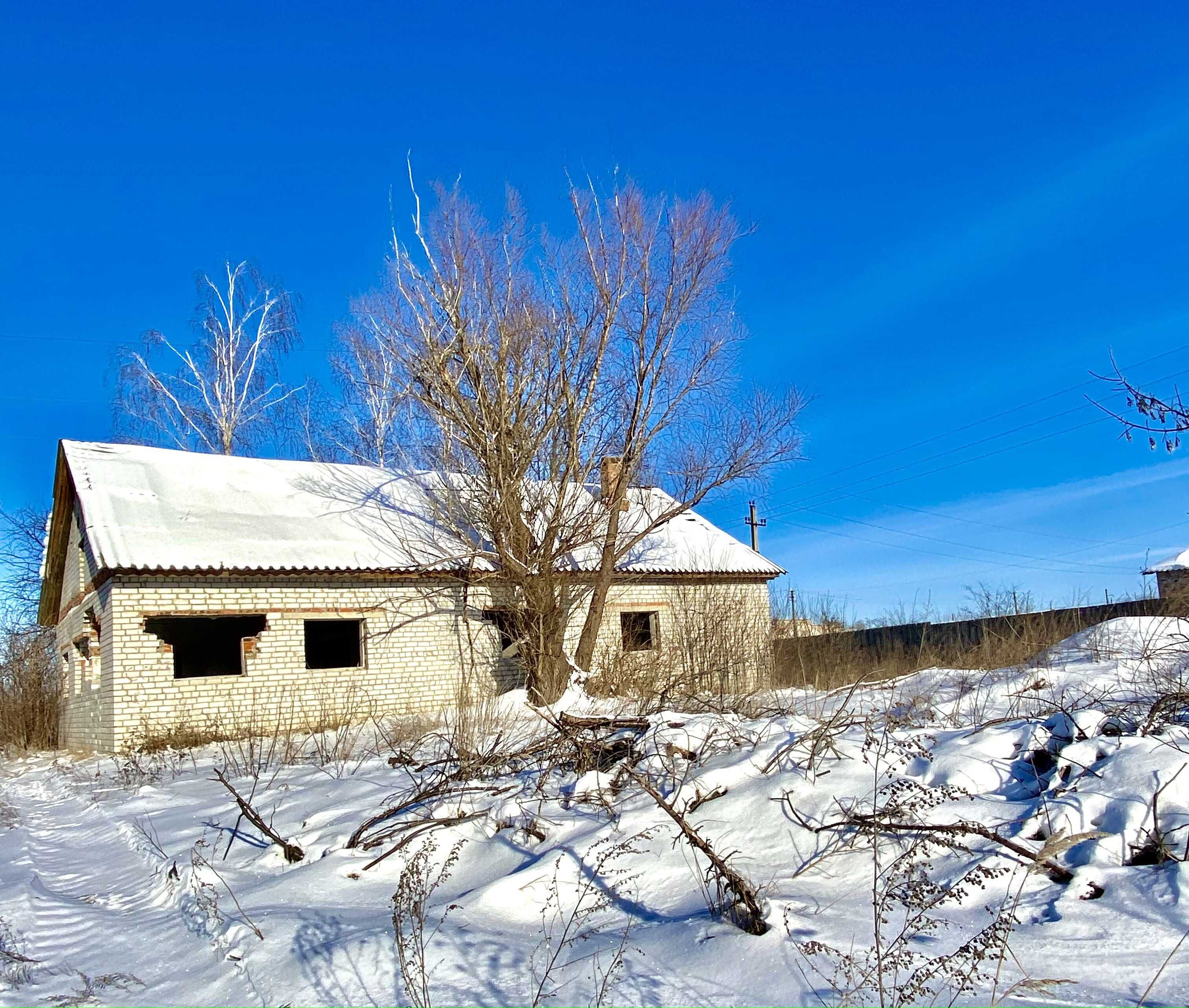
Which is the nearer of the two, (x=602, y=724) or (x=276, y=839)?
(x=276, y=839)

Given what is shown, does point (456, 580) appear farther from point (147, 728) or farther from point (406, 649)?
point (147, 728)

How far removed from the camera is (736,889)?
3494 mm

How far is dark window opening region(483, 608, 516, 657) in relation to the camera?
54.5 feet

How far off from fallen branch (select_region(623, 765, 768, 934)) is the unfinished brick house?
880cm

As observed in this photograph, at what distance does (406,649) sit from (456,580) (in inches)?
57.7

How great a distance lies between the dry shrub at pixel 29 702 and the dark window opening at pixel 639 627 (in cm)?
1067

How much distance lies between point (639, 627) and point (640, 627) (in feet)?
0.22

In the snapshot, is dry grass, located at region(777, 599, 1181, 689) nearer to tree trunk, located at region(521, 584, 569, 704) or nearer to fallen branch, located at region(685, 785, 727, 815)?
tree trunk, located at region(521, 584, 569, 704)

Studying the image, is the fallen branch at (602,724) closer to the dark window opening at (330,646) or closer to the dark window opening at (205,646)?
the dark window opening at (330,646)

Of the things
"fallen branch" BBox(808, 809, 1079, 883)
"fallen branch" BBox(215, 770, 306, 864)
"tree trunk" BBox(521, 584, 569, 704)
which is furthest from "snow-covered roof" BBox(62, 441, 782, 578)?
"fallen branch" BBox(808, 809, 1079, 883)

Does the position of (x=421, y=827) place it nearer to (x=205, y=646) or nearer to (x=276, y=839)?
(x=276, y=839)

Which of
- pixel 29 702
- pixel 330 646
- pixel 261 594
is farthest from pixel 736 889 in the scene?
pixel 330 646

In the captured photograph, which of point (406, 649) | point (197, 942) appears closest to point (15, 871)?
point (197, 942)

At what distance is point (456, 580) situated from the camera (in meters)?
16.5
